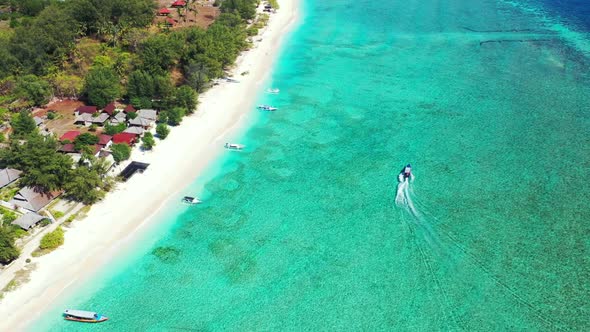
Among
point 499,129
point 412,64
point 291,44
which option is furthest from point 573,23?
point 291,44

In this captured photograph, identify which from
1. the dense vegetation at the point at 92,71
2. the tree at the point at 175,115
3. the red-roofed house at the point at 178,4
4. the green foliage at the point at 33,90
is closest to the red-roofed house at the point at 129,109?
the dense vegetation at the point at 92,71

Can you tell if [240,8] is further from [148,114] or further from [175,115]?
[148,114]

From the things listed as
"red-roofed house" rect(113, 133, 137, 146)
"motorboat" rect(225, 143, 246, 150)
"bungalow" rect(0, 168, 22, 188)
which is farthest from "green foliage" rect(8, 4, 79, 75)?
"motorboat" rect(225, 143, 246, 150)

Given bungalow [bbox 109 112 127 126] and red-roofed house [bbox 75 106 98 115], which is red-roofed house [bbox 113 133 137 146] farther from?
red-roofed house [bbox 75 106 98 115]

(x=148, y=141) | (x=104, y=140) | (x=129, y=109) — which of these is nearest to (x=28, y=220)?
(x=104, y=140)

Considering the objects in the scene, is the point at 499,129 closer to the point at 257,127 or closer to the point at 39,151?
the point at 257,127

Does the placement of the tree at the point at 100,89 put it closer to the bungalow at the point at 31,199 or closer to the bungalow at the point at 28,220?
the bungalow at the point at 31,199
